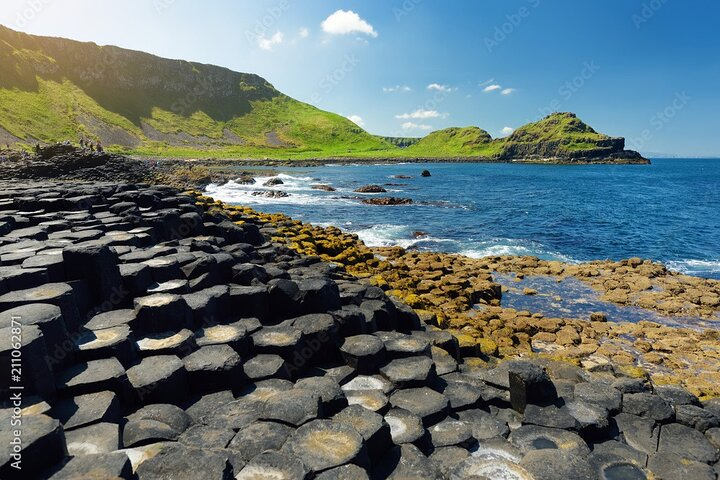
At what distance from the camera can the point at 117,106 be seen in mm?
158125

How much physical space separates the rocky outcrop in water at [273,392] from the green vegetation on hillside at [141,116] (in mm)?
115861

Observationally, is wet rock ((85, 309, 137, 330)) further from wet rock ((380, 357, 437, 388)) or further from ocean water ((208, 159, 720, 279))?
ocean water ((208, 159, 720, 279))

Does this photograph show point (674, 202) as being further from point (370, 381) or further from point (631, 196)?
point (370, 381)

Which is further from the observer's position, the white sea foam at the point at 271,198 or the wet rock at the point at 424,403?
the white sea foam at the point at 271,198

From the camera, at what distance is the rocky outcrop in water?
14.5 feet

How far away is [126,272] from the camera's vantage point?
302 inches

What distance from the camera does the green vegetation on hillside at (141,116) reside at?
125 meters

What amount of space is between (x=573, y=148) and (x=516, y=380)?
604ft

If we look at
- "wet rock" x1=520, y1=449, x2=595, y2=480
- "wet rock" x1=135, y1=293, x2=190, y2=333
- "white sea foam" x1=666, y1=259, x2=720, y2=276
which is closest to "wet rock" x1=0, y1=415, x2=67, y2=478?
"wet rock" x1=135, y1=293, x2=190, y2=333


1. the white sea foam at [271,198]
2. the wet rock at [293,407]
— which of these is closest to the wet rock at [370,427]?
the wet rock at [293,407]

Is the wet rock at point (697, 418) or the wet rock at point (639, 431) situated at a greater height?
the wet rock at point (697, 418)

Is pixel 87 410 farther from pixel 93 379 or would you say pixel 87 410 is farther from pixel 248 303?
pixel 248 303

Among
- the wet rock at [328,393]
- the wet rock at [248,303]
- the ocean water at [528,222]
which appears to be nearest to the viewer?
the wet rock at [328,393]

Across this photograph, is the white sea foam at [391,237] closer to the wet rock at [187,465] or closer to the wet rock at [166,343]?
the wet rock at [166,343]
